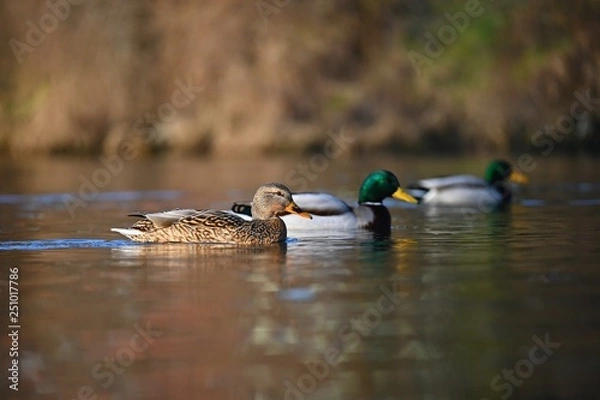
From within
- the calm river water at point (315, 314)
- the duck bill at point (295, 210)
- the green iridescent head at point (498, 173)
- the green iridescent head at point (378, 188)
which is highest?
the green iridescent head at point (498, 173)

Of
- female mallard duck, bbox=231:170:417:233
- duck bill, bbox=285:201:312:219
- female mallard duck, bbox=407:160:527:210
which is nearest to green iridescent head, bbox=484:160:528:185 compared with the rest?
female mallard duck, bbox=407:160:527:210

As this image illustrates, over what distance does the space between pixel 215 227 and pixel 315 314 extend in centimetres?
399

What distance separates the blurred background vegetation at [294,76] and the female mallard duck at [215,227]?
60.1 ft

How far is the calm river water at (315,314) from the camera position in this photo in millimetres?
6410

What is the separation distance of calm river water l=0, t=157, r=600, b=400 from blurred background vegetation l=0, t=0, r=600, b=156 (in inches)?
639

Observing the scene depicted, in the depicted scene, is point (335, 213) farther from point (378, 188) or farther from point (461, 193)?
point (461, 193)

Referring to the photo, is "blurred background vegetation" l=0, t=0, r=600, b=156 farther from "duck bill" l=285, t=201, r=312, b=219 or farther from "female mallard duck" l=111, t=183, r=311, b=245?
"female mallard duck" l=111, t=183, r=311, b=245

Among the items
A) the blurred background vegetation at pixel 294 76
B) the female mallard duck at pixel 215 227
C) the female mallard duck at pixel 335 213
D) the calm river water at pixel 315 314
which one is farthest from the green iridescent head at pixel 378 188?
the blurred background vegetation at pixel 294 76

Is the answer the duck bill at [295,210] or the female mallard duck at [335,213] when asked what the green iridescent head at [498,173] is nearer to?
the female mallard duck at [335,213]

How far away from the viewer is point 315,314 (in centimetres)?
807

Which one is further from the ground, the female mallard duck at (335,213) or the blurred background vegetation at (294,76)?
the blurred background vegetation at (294,76)

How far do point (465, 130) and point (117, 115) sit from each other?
7594mm

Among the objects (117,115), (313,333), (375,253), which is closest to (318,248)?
(375,253)

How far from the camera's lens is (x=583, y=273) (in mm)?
9602
